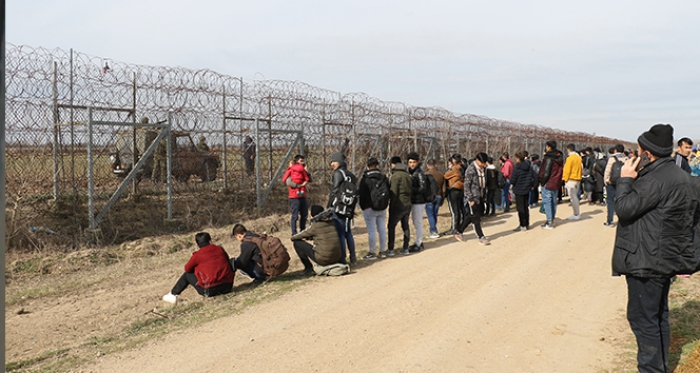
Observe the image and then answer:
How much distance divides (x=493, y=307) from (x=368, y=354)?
181cm

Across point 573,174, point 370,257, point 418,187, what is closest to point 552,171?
point 573,174

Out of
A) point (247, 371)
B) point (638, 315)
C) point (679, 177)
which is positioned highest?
point (679, 177)

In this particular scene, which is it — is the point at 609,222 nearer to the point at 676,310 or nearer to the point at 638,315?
the point at 676,310

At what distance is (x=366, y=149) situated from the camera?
15.0 metres

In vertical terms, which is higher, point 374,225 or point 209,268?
point 374,225

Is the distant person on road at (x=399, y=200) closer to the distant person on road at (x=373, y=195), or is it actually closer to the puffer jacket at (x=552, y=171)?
the distant person on road at (x=373, y=195)

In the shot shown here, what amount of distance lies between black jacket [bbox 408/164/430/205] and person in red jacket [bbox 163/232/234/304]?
3.57 meters

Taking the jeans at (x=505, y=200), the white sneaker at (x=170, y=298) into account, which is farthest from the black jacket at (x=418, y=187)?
the jeans at (x=505, y=200)

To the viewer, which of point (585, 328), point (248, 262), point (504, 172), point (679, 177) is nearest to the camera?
point (679, 177)

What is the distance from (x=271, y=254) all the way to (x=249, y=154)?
5486 mm

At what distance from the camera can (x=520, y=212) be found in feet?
34.4

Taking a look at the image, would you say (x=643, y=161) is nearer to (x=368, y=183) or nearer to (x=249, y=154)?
(x=368, y=183)

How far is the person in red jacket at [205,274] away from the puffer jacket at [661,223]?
4.34 metres

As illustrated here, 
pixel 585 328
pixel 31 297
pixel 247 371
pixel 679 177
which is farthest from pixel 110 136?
pixel 679 177
